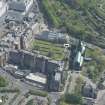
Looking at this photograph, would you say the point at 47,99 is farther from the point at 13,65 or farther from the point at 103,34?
the point at 103,34

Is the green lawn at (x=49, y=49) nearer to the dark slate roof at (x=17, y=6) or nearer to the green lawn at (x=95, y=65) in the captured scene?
the green lawn at (x=95, y=65)

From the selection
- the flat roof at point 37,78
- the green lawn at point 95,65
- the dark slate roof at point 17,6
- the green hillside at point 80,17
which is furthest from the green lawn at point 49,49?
the dark slate roof at point 17,6

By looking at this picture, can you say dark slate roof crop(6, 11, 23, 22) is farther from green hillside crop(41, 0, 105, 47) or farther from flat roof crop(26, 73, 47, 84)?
flat roof crop(26, 73, 47, 84)

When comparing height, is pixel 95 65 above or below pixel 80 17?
below

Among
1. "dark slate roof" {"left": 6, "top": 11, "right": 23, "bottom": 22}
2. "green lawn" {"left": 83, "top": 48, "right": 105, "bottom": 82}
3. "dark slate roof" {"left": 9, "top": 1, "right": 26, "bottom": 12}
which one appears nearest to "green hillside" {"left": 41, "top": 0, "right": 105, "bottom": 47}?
"green lawn" {"left": 83, "top": 48, "right": 105, "bottom": 82}

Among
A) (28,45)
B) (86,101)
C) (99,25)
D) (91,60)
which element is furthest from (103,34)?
(86,101)

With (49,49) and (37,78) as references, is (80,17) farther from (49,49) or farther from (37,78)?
(37,78)

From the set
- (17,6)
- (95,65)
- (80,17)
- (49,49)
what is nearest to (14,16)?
(17,6)
